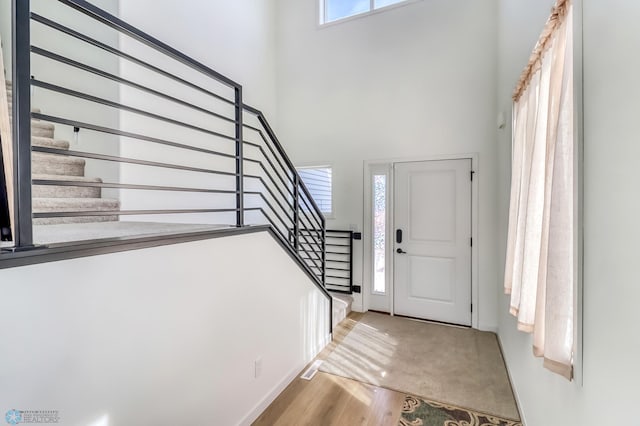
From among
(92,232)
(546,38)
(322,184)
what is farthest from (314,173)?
(546,38)

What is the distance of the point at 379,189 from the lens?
4039 millimetres

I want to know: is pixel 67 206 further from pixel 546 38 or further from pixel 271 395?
pixel 546 38

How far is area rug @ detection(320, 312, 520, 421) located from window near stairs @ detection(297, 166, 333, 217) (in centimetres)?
163

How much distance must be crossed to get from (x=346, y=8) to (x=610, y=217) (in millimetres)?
4453

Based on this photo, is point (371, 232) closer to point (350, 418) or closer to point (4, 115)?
point (350, 418)

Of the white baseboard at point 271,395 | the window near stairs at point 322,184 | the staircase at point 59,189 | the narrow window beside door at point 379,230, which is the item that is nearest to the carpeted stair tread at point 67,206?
the staircase at point 59,189

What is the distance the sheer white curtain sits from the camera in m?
1.18

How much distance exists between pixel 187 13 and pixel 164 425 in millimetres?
3628

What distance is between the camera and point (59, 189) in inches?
95.7

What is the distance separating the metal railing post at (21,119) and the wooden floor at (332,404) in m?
1.81

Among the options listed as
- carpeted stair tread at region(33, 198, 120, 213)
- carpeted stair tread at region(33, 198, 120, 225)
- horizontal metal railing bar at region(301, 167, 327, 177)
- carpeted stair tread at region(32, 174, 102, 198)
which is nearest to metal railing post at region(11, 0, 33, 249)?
carpeted stair tread at region(33, 198, 120, 225)

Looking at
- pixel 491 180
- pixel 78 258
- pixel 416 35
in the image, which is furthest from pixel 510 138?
pixel 78 258

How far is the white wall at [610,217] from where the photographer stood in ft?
2.69

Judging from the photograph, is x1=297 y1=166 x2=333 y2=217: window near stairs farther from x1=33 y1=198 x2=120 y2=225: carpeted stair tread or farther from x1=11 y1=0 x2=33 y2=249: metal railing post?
x1=11 y1=0 x2=33 y2=249: metal railing post
